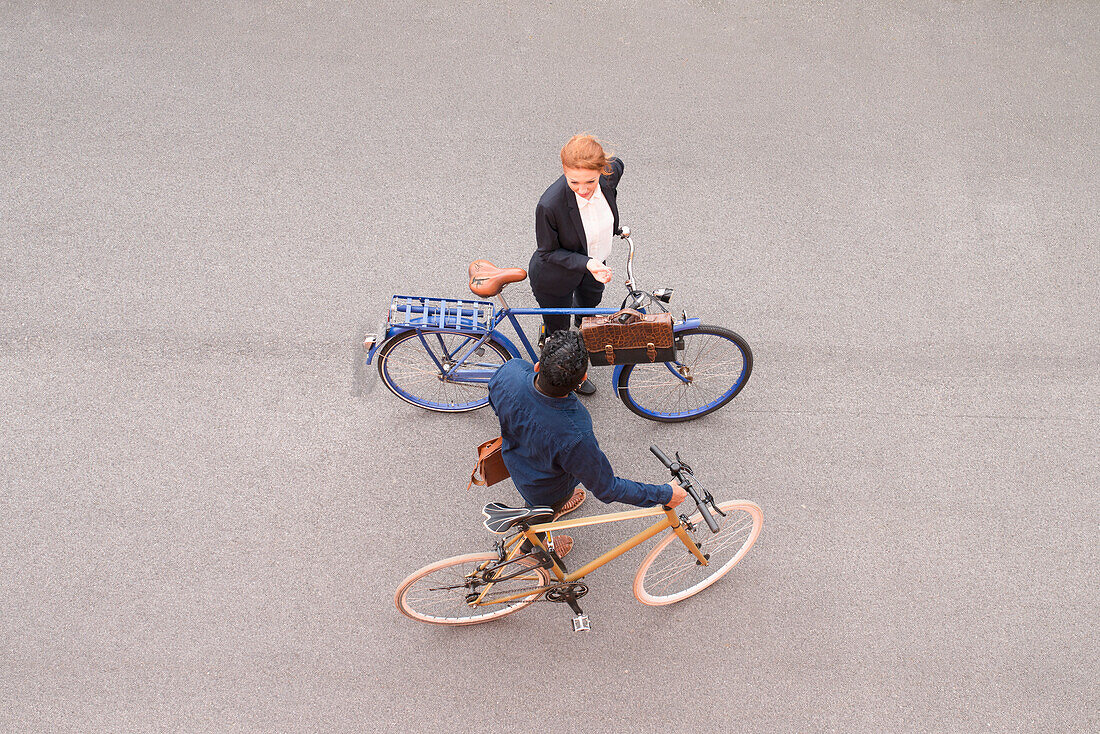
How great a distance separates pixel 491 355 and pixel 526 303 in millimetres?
614

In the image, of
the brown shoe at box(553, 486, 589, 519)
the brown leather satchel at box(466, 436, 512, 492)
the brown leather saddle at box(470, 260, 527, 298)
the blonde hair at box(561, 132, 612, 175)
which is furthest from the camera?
the brown shoe at box(553, 486, 589, 519)

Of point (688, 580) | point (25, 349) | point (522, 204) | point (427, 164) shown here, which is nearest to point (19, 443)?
point (25, 349)

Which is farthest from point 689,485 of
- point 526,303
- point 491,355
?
point 526,303

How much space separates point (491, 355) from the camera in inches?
144

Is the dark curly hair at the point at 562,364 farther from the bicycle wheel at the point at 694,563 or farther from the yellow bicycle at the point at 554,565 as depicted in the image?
the bicycle wheel at the point at 694,563

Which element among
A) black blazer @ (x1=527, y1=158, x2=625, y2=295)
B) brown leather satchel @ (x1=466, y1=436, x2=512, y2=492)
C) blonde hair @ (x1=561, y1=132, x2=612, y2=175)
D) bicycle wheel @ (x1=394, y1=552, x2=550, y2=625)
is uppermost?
blonde hair @ (x1=561, y1=132, x2=612, y2=175)

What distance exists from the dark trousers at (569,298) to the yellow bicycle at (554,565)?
104 centimetres

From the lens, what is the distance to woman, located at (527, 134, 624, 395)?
2.72 metres

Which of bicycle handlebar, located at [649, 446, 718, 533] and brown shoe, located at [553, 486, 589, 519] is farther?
brown shoe, located at [553, 486, 589, 519]

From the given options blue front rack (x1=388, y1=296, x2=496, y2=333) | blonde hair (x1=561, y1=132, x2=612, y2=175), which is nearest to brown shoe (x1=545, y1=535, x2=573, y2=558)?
blue front rack (x1=388, y1=296, x2=496, y2=333)

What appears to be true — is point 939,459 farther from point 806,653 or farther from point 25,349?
point 25,349

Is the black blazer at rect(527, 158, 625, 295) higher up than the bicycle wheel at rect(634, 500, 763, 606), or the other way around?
the black blazer at rect(527, 158, 625, 295)

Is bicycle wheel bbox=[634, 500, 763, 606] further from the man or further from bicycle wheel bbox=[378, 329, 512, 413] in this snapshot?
bicycle wheel bbox=[378, 329, 512, 413]

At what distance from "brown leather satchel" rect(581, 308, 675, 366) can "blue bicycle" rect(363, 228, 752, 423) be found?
10 cm
